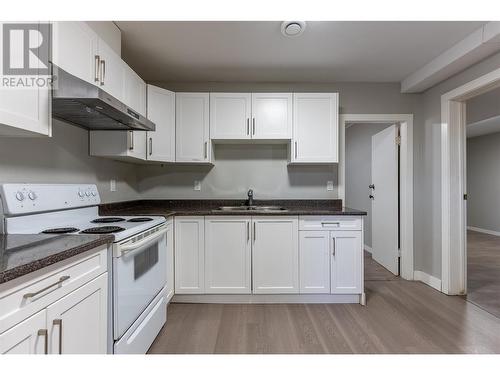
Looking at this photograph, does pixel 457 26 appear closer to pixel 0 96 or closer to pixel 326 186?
pixel 326 186

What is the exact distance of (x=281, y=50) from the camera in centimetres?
234

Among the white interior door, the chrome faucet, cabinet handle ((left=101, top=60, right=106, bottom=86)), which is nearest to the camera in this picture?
cabinet handle ((left=101, top=60, right=106, bottom=86))

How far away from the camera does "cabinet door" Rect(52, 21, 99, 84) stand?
1.38m

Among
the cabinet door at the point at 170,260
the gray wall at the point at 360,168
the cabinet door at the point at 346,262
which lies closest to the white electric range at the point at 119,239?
the cabinet door at the point at 170,260

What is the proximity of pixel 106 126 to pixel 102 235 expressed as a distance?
1068 millimetres

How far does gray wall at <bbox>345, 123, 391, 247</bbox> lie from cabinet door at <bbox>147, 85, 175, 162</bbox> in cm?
300

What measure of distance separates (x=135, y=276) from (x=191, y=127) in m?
1.65

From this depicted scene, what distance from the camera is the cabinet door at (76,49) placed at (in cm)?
138

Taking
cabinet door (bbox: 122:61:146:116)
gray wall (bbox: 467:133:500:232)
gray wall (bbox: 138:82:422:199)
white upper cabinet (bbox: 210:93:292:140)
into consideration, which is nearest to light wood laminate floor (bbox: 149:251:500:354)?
gray wall (bbox: 138:82:422:199)

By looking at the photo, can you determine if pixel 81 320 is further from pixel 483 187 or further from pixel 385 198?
pixel 483 187

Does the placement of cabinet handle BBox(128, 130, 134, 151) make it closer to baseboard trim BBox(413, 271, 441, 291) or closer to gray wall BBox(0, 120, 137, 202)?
gray wall BBox(0, 120, 137, 202)

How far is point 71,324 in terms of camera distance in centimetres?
108

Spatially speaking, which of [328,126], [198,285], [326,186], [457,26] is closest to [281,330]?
[198,285]

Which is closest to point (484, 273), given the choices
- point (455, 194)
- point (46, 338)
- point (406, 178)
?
point (455, 194)
